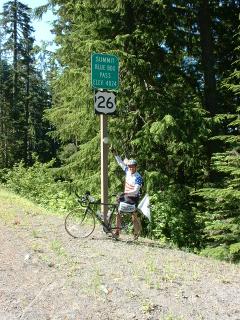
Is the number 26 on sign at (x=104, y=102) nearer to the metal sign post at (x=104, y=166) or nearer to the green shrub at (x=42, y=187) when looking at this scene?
the metal sign post at (x=104, y=166)

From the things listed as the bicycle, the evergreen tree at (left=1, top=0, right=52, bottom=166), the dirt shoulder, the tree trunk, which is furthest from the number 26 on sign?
the evergreen tree at (left=1, top=0, right=52, bottom=166)

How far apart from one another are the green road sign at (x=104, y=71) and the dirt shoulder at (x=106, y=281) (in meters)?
3.15

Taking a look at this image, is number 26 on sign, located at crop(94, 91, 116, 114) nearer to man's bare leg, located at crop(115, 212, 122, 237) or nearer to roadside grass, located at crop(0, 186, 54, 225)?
man's bare leg, located at crop(115, 212, 122, 237)

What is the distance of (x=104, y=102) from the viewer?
1023cm

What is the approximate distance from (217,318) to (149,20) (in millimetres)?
11452

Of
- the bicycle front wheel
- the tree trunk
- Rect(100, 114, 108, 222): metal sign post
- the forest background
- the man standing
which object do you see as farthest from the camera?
the tree trunk

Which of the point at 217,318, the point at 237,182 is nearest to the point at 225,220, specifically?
the point at 237,182

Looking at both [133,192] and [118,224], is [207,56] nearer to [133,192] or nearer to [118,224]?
[133,192]

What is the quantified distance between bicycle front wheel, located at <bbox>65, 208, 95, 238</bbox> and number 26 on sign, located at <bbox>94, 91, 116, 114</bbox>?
82.6 inches

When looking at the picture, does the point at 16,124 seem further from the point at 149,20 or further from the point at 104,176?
the point at 104,176

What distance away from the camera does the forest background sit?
44.3 feet

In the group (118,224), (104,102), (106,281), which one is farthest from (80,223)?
(106,281)

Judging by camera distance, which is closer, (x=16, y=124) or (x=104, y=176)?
(x=104, y=176)

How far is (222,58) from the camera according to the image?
17797 mm
